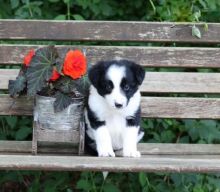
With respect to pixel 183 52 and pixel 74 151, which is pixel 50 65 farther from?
pixel 183 52

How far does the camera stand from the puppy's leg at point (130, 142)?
3.24 metres

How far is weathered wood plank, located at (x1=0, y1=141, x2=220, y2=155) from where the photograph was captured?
342cm

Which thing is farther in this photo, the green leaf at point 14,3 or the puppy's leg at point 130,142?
the green leaf at point 14,3

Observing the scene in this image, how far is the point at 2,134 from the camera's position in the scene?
4.29m

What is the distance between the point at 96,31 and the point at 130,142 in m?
0.98

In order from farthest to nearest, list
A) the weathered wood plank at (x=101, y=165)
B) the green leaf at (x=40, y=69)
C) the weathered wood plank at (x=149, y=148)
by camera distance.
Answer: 1. the weathered wood plank at (x=149, y=148)
2. the green leaf at (x=40, y=69)
3. the weathered wood plank at (x=101, y=165)

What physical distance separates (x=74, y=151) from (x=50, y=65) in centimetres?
50

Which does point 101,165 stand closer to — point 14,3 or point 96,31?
point 96,31

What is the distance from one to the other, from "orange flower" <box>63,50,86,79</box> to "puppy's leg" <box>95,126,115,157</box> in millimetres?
327

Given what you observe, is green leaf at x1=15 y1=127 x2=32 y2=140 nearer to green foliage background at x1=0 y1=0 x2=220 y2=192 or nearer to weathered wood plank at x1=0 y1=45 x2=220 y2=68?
green foliage background at x1=0 y1=0 x2=220 y2=192

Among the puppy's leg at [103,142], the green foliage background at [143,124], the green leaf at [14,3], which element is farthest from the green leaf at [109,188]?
the green leaf at [14,3]

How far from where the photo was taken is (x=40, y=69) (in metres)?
3.35

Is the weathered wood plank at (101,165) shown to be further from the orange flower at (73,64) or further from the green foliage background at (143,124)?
the green foliage background at (143,124)

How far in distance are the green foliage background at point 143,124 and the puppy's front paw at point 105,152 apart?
69cm
